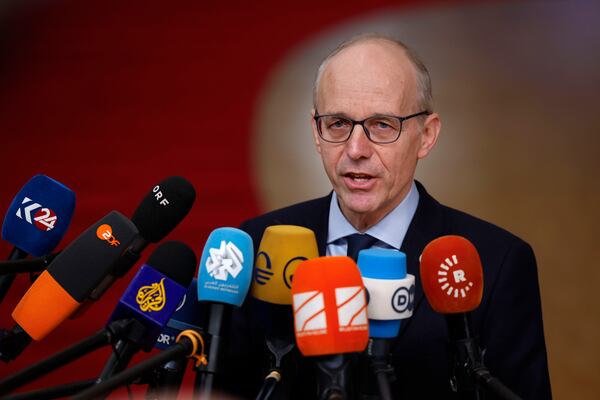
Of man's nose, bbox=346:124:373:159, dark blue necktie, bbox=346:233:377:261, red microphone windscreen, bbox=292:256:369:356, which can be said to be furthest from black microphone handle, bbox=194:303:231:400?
dark blue necktie, bbox=346:233:377:261

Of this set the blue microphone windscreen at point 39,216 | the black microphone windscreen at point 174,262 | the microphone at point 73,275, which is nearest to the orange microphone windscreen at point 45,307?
the microphone at point 73,275

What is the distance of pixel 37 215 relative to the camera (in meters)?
1.25

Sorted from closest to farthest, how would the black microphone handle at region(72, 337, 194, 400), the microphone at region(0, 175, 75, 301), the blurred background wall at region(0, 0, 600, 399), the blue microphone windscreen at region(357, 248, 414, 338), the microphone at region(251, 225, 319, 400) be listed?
1. the black microphone handle at region(72, 337, 194, 400)
2. the blue microphone windscreen at region(357, 248, 414, 338)
3. the microphone at region(251, 225, 319, 400)
4. the microphone at region(0, 175, 75, 301)
5. the blurred background wall at region(0, 0, 600, 399)

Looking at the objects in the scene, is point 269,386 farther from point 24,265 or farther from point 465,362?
point 24,265

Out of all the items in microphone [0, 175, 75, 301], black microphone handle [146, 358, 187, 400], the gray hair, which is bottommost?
black microphone handle [146, 358, 187, 400]

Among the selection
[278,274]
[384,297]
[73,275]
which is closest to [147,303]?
[73,275]

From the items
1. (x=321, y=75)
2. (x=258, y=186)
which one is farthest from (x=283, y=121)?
(x=321, y=75)

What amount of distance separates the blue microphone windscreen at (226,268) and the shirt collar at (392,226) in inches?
26.5

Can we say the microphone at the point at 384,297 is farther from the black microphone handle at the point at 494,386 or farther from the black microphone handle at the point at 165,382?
the black microphone handle at the point at 165,382

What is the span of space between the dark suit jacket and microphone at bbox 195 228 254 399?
41 centimetres

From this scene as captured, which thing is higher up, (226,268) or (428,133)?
(428,133)

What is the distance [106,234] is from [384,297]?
383mm

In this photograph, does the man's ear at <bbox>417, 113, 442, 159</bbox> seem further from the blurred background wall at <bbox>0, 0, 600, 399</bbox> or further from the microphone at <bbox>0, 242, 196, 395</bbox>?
the blurred background wall at <bbox>0, 0, 600, 399</bbox>

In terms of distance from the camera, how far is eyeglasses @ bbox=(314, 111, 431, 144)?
1.52 meters
